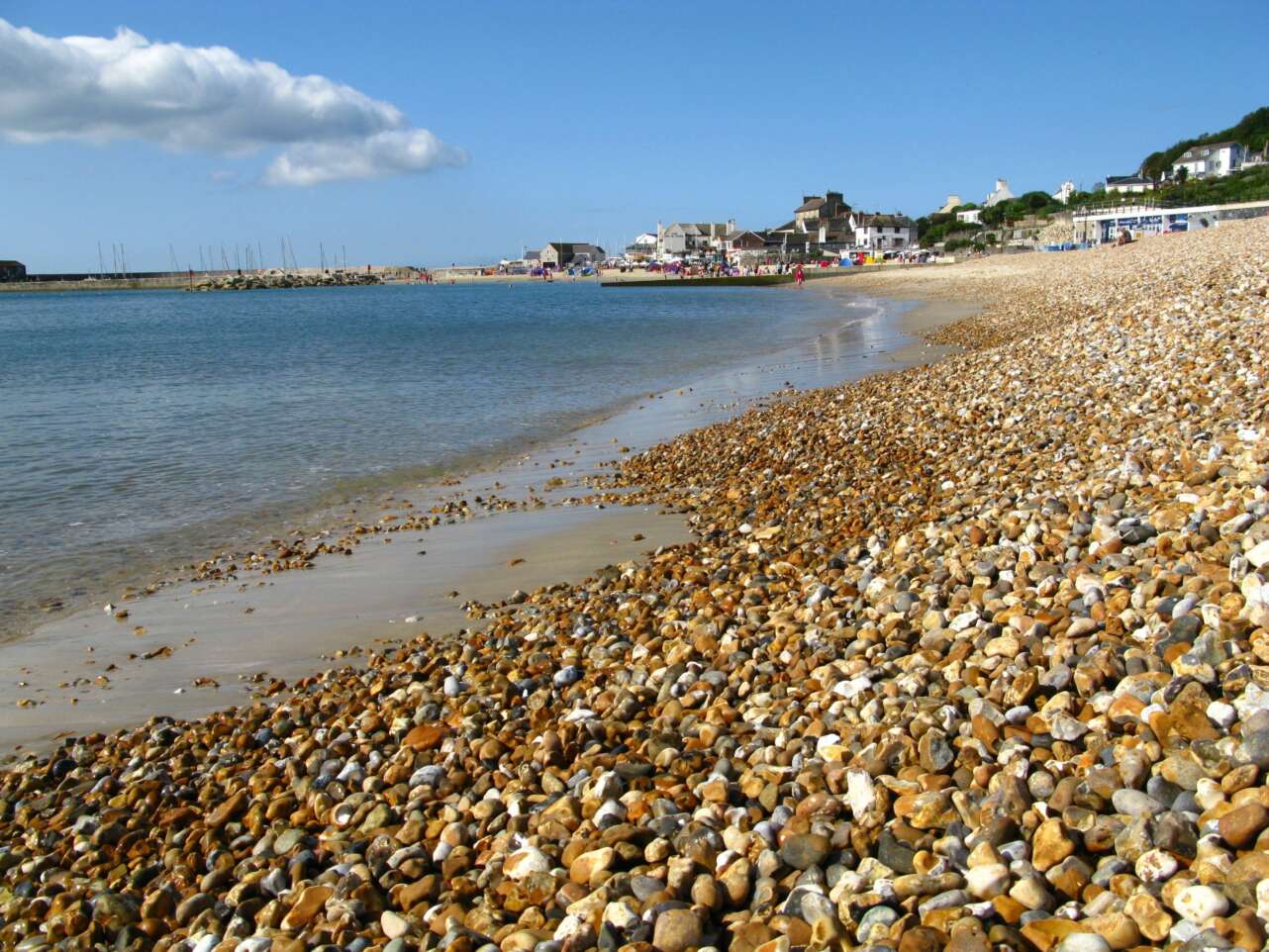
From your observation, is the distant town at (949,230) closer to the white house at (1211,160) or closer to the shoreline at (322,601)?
the white house at (1211,160)

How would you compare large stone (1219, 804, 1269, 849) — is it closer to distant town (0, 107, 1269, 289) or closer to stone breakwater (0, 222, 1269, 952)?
stone breakwater (0, 222, 1269, 952)

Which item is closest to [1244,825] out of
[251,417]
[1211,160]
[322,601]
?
[322,601]

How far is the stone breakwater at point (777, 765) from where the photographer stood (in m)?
2.96

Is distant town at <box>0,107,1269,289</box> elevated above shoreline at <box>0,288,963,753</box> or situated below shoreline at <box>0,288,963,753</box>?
above

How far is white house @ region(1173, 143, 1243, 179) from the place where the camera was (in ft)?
329

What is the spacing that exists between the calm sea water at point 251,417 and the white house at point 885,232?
8745cm

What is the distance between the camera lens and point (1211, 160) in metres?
104

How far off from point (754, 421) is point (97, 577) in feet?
29.6

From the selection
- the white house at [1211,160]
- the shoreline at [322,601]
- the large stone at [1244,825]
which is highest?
the white house at [1211,160]

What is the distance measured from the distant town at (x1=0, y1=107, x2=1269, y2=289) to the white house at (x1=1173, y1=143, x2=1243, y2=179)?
135mm

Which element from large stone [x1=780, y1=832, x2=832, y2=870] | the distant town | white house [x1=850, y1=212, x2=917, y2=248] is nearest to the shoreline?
large stone [x1=780, y1=832, x2=832, y2=870]

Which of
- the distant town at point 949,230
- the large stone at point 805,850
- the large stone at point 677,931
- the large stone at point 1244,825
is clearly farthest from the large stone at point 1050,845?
the distant town at point 949,230

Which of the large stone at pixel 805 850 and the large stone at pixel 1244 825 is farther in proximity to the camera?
the large stone at pixel 805 850

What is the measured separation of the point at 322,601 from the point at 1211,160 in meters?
123
